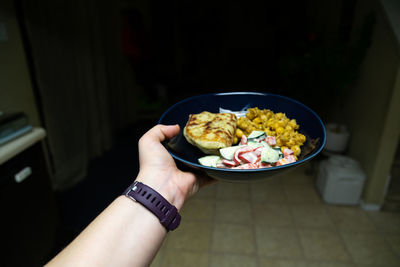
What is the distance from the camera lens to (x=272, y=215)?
7.16 ft

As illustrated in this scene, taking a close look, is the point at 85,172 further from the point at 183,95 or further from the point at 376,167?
the point at 183,95

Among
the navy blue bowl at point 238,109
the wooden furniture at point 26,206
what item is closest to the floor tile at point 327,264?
the navy blue bowl at point 238,109

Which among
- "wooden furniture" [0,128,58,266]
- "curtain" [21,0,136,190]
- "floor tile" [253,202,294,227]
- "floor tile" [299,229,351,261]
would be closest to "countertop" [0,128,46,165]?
"wooden furniture" [0,128,58,266]

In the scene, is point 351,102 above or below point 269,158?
below

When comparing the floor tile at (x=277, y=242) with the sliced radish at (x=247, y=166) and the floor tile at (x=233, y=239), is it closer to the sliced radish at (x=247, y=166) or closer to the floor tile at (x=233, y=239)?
the floor tile at (x=233, y=239)

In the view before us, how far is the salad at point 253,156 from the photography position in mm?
693

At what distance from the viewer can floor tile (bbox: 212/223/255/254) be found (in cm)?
186

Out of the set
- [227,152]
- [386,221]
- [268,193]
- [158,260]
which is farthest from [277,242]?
[227,152]

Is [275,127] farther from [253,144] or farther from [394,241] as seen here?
→ [394,241]

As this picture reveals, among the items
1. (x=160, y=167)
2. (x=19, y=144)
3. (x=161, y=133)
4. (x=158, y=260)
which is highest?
(x=161, y=133)

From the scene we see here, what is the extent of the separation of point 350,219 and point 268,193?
70 cm

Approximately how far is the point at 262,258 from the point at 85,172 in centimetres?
191

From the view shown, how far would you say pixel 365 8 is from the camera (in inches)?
87.9

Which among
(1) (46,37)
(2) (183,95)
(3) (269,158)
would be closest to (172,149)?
(3) (269,158)
